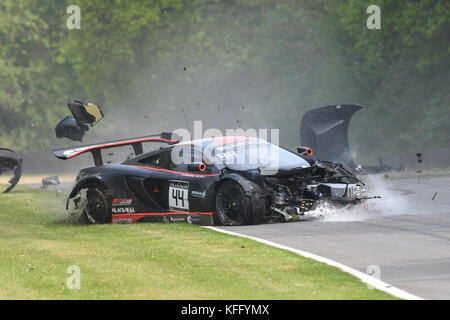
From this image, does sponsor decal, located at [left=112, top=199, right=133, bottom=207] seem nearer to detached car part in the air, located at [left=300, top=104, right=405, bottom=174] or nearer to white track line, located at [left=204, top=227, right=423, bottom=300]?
white track line, located at [left=204, top=227, right=423, bottom=300]

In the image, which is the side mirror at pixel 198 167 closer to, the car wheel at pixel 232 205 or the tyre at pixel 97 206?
the car wheel at pixel 232 205

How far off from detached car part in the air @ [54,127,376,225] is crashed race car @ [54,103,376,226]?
2 centimetres

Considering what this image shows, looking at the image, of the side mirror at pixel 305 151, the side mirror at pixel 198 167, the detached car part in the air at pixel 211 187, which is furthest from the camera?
the side mirror at pixel 305 151

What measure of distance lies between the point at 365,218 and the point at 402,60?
3375cm

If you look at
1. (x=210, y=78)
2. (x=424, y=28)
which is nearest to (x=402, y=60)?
(x=424, y=28)

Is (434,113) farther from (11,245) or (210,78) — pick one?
(11,245)

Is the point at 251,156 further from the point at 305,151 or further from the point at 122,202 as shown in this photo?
the point at 122,202

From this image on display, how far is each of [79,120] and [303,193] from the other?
20.4 ft

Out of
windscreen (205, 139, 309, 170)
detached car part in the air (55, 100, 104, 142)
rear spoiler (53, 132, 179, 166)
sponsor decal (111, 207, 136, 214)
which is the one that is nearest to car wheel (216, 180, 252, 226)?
windscreen (205, 139, 309, 170)

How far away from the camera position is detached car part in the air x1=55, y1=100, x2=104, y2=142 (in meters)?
17.6

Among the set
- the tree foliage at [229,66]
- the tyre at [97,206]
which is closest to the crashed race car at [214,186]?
the tyre at [97,206]

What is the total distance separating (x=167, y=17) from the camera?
59.6 meters

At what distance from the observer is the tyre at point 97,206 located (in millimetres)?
14661

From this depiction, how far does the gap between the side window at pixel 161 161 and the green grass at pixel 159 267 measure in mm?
1124
